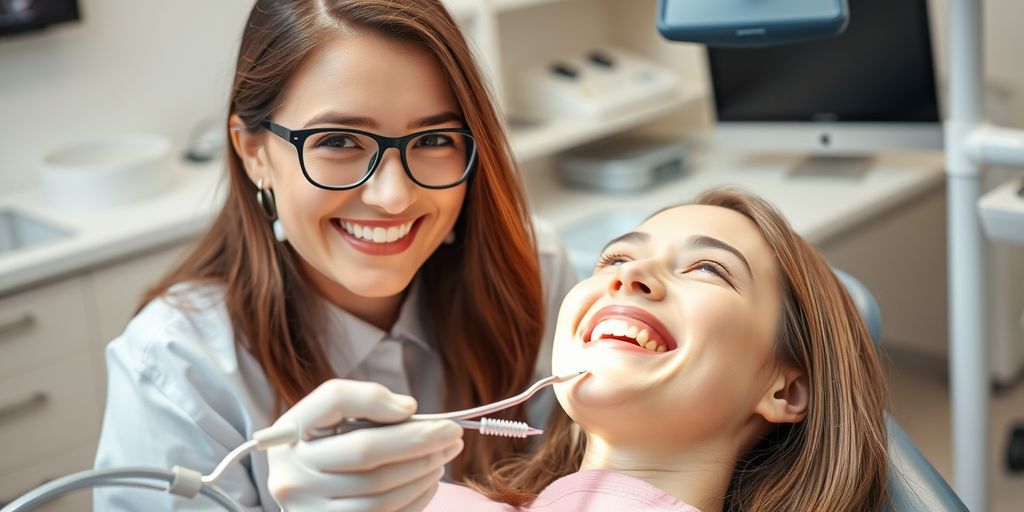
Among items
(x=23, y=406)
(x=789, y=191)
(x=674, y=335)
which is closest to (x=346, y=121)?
(x=674, y=335)

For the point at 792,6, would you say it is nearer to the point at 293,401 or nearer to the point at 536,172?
the point at 293,401

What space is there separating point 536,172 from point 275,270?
1829 millimetres

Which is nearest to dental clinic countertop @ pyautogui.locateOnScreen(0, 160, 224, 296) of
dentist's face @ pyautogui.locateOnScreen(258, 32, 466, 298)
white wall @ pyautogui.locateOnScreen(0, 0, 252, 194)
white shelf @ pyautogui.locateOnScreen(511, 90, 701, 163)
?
white wall @ pyautogui.locateOnScreen(0, 0, 252, 194)

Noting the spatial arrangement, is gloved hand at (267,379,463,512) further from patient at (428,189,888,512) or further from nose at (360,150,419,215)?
nose at (360,150,419,215)

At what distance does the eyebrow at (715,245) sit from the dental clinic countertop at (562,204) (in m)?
0.86

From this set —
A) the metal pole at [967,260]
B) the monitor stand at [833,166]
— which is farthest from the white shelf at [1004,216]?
the monitor stand at [833,166]

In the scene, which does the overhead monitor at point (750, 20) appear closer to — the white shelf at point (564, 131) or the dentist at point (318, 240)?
the dentist at point (318, 240)

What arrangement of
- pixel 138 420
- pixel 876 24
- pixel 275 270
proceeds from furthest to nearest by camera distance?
pixel 876 24 < pixel 275 270 < pixel 138 420

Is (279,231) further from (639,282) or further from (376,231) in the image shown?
(639,282)

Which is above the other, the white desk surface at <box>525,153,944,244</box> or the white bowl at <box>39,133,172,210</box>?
the white bowl at <box>39,133,172,210</box>

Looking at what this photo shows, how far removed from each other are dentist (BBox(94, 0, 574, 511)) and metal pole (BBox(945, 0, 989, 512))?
76cm

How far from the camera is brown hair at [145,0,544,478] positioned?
1.46 meters

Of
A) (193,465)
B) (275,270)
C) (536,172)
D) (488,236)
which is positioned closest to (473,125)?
(488,236)

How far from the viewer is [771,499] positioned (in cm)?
134
